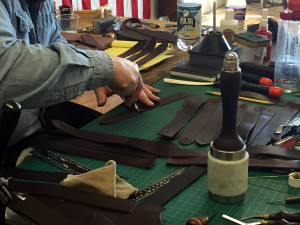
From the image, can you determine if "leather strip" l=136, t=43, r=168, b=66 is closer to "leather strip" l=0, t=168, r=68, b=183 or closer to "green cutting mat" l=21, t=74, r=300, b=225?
"green cutting mat" l=21, t=74, r=300, b=225

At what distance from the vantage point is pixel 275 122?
1.16 meters

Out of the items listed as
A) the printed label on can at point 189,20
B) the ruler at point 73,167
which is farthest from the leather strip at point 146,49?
the ruler at point 73,167

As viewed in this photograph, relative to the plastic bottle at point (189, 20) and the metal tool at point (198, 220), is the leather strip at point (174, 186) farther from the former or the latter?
the plastic bottle at point (189, 20)

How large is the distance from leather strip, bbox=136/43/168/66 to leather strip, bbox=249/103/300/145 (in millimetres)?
619

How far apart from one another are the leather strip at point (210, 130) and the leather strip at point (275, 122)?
0.10 m

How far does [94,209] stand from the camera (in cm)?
81

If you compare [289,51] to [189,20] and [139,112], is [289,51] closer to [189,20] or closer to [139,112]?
[189,20]

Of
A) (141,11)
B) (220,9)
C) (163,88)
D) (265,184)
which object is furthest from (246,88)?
(220,9)

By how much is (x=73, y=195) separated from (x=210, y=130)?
0.43 metres

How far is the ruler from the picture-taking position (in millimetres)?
888

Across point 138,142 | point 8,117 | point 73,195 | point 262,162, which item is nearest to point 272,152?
point 262,162

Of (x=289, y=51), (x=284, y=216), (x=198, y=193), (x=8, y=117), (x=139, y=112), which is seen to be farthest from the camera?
(x=289, y=51)

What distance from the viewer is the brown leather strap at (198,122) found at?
1.10m

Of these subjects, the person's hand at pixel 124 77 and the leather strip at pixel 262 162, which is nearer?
the leather strip at pixel 262 162
